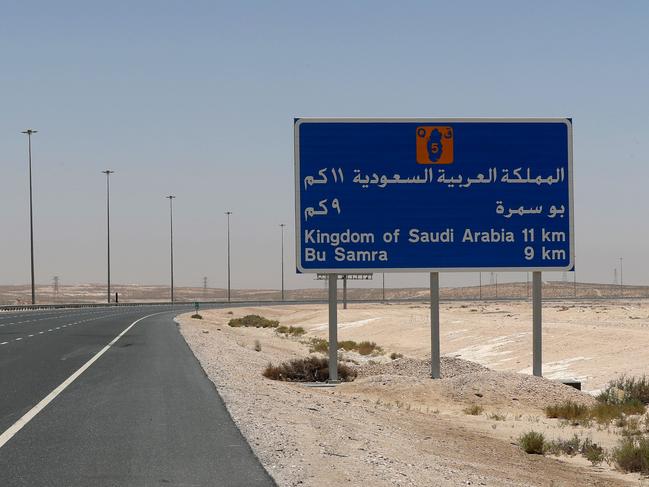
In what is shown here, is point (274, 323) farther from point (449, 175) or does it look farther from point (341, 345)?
point (449, 175)

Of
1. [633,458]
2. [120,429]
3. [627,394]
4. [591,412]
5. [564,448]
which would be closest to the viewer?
[120,429]

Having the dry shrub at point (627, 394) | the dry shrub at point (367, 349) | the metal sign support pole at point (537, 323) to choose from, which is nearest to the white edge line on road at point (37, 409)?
the metal sign support pole at point (537, 323)

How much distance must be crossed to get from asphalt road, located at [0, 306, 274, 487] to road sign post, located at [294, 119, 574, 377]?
459cm

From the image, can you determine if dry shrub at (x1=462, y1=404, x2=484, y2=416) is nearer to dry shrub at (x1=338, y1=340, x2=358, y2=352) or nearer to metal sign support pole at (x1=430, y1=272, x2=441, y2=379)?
metal sign support pole at (x1=430, y1=272, x2=441, y2=379)

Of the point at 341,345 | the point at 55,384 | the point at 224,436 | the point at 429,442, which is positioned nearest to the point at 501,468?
the point at 429,442

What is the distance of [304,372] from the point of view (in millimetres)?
22203

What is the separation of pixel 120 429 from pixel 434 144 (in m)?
11.4

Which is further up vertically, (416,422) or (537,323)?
(537,323)

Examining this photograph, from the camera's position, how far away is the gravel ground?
31.0 feet

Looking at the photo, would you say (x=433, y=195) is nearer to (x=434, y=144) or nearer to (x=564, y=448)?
(x=434, y=144)

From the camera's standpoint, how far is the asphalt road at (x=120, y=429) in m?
8.77

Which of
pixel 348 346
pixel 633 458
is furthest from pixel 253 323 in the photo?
pixel 633 458

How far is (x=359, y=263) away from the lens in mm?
20625

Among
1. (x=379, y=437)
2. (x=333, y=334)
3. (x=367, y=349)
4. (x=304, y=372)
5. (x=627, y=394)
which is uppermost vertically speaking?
(x=333, y=334)
